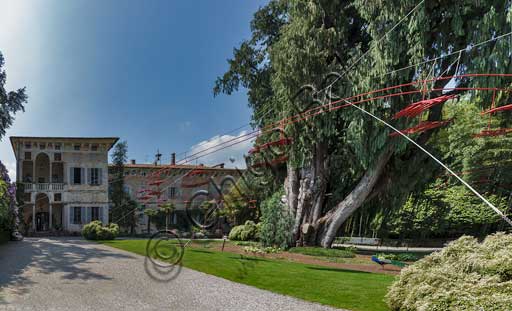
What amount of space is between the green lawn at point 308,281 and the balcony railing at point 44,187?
83.1 feet

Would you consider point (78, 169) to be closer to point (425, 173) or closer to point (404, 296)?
point (425, 173)

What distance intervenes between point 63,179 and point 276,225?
2345 cm

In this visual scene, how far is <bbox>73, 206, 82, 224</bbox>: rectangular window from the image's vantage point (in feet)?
109

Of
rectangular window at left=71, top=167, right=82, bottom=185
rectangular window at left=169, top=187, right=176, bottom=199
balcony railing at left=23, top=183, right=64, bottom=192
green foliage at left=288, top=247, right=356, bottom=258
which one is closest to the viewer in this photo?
green foliage at left=288, top=247, right=356, bottom=258

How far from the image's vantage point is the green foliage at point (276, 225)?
1828cm

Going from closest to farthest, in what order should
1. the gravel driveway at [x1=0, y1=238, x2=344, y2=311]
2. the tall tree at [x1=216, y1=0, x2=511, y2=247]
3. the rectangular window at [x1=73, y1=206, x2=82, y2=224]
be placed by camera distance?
1. the gravel driveway at [x1=0, y1=238, x2=344, y2=311]
2. the tall tree at [x1=216, y1=0, x2=511, y2=247]
3. the rectangular window at [x1=73, y1=206, x2=82, y2=224]

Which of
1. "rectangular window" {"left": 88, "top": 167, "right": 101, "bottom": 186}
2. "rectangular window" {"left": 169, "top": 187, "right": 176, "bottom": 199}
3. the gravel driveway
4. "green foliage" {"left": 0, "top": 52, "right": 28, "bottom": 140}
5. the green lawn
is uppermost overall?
"green foliage" {"left": 0, "top": 52, "right": 28, "bottom": 140}

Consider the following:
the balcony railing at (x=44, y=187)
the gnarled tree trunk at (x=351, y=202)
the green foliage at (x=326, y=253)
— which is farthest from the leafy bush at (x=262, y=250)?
the balcony railing at (x=44, y=187)

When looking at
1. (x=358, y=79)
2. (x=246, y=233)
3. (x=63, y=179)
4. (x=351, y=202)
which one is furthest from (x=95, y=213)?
(x=358, y=79)

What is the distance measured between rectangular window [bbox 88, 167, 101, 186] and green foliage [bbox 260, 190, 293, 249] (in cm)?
2063

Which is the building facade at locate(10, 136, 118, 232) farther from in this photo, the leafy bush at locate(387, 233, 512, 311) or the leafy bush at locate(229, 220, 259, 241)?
the leafy bush at locate(387, 233, 512, 311)

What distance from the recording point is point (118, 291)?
8016 mm

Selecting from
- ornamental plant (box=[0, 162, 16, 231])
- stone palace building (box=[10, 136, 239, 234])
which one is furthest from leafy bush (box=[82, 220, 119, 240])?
stone palace building (box=[10, 136, 239, 234])

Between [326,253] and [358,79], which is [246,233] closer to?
[326,253]
